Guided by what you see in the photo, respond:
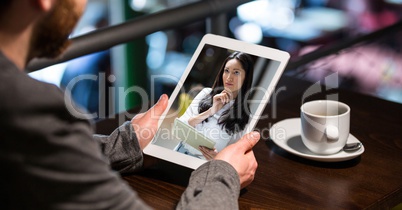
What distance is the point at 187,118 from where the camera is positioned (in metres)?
1.26

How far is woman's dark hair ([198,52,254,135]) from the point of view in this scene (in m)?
1.23

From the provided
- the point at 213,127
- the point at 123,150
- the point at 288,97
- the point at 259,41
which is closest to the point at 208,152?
the point at 213,127

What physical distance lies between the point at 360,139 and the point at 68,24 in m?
0.79

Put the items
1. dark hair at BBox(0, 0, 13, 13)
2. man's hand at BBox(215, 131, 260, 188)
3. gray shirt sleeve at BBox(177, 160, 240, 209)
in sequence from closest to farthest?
dark hair at BBox(0, 0, 13, 13) → gray shirt sleeve at BBox(177, 160, 240, 209) → man's hand at BBox(215, 131, 260, 188)

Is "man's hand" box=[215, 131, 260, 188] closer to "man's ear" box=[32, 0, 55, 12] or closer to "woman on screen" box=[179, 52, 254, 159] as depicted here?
"woman on screen" box=[179, 52, 254, 159]

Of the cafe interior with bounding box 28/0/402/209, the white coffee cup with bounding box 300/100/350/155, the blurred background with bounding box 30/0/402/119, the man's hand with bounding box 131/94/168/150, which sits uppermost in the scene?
the man's hand with bounding box 131/94/168/150

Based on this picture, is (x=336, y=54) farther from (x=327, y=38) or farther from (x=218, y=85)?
(x=327, y=38)

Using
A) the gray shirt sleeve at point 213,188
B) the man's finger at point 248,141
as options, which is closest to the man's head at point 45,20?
the gray shirt sleeve at point 213,188

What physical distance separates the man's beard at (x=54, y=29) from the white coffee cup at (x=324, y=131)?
0.60 metres

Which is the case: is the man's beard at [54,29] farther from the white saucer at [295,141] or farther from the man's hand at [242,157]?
the white saucer at [295,141]

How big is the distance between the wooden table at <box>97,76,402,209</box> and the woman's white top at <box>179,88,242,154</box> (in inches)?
3.3

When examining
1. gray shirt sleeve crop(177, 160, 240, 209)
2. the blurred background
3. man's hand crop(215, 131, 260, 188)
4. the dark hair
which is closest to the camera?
the dark hair

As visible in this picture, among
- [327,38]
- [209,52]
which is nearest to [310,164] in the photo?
[209,52]

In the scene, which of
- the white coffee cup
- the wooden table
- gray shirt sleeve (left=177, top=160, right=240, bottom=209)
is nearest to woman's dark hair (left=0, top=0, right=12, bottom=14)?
gray shirt sleeve (left=177, top=160, right=240, bottom=209)
